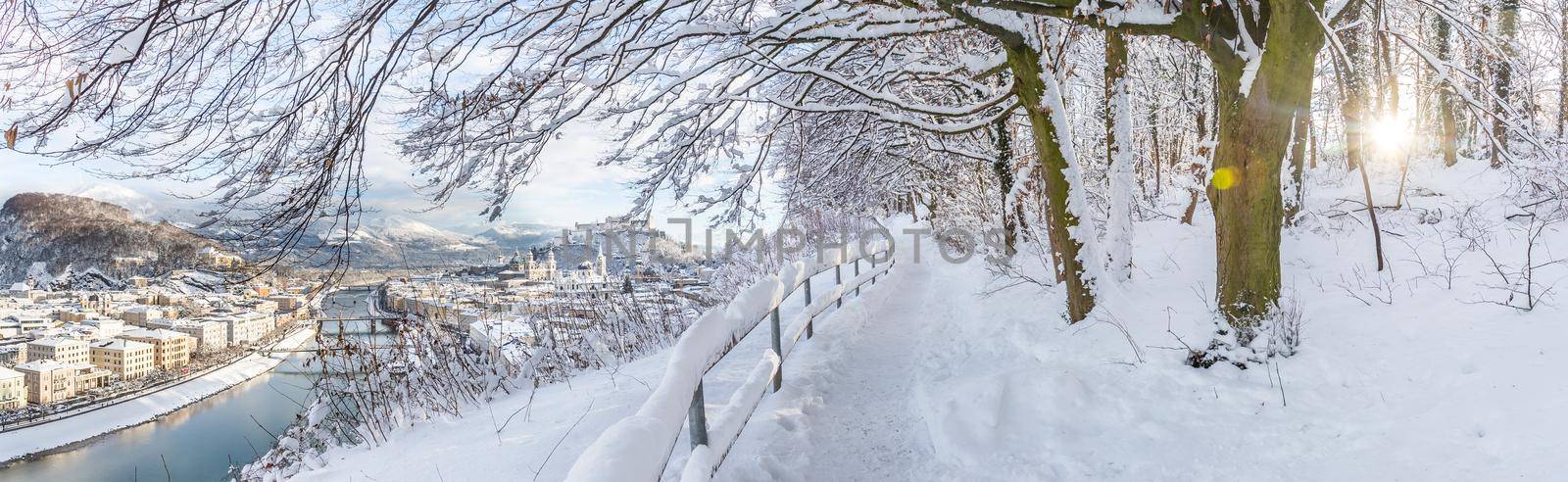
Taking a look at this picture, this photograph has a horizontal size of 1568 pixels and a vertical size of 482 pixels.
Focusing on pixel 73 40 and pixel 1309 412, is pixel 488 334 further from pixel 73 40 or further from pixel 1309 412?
pixel 1309 412

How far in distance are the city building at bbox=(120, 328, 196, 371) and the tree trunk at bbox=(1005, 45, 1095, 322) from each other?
24.3 m

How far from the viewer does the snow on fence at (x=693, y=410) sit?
1251mm

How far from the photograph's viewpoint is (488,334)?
5852 millimetres

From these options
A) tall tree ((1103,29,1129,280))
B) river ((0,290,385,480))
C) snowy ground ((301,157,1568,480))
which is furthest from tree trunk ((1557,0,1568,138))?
river ((0,290,385,480))

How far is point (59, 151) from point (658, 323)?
18.3ft

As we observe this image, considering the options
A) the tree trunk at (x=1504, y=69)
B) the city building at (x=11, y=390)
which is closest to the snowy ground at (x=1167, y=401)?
the tree trunk at (x=1504, y=69)

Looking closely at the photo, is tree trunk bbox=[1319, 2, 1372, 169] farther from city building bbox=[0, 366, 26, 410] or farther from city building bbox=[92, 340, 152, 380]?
city building bbox=[92, 340, 152, 380]

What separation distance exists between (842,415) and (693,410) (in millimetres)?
2101

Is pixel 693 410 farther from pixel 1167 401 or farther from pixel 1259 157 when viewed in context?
pixel 1259 157

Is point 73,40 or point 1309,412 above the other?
point 73,40

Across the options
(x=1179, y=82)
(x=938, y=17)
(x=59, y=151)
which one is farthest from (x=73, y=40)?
(x=1179, y=82)

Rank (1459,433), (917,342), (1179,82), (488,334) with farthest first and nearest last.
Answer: (1179,82)
(917,342)
(488,334)
(1459,433)

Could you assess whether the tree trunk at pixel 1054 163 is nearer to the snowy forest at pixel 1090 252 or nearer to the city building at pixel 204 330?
the snowy forest at pixel 1090 252

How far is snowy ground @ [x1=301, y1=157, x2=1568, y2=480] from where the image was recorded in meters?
2.87
